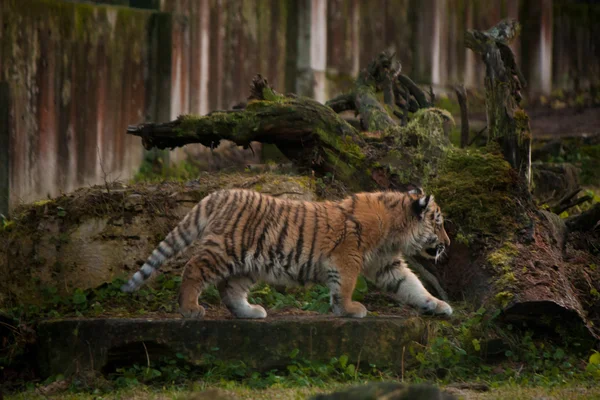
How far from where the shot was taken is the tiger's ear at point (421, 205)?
311 inches

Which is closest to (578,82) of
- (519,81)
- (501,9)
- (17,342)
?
(501,9)

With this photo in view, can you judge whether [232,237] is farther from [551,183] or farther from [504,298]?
[551,183]

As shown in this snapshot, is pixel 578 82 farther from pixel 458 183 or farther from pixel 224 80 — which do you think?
pixel 458 183

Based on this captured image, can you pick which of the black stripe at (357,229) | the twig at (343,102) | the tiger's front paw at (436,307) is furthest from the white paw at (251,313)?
the twig at (343,102)

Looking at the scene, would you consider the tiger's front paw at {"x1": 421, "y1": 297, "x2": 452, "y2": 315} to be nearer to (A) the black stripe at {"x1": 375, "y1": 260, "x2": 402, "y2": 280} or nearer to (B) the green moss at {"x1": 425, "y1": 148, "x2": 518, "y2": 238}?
(A) the black stripe at {"x1": 375, "y1": 260, "x2": 402, "y2": 280}

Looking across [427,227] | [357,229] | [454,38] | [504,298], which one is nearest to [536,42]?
[454,38]

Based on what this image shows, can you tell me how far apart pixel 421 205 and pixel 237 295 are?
1595 millimetres

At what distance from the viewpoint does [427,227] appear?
26.4 feet

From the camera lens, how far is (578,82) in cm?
1998

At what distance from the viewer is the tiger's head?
26.0ft

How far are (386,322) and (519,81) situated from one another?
3440 millimetres

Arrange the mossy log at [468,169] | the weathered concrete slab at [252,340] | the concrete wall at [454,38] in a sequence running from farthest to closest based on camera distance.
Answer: the concrete wall at [454,38]
the mossy log at [468,169]
the weathered concrete slab at [252,340]

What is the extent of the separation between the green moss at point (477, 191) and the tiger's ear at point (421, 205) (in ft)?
2.68

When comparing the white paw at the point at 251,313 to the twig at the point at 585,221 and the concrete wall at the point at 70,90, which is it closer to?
the twig at the point at 585,221
